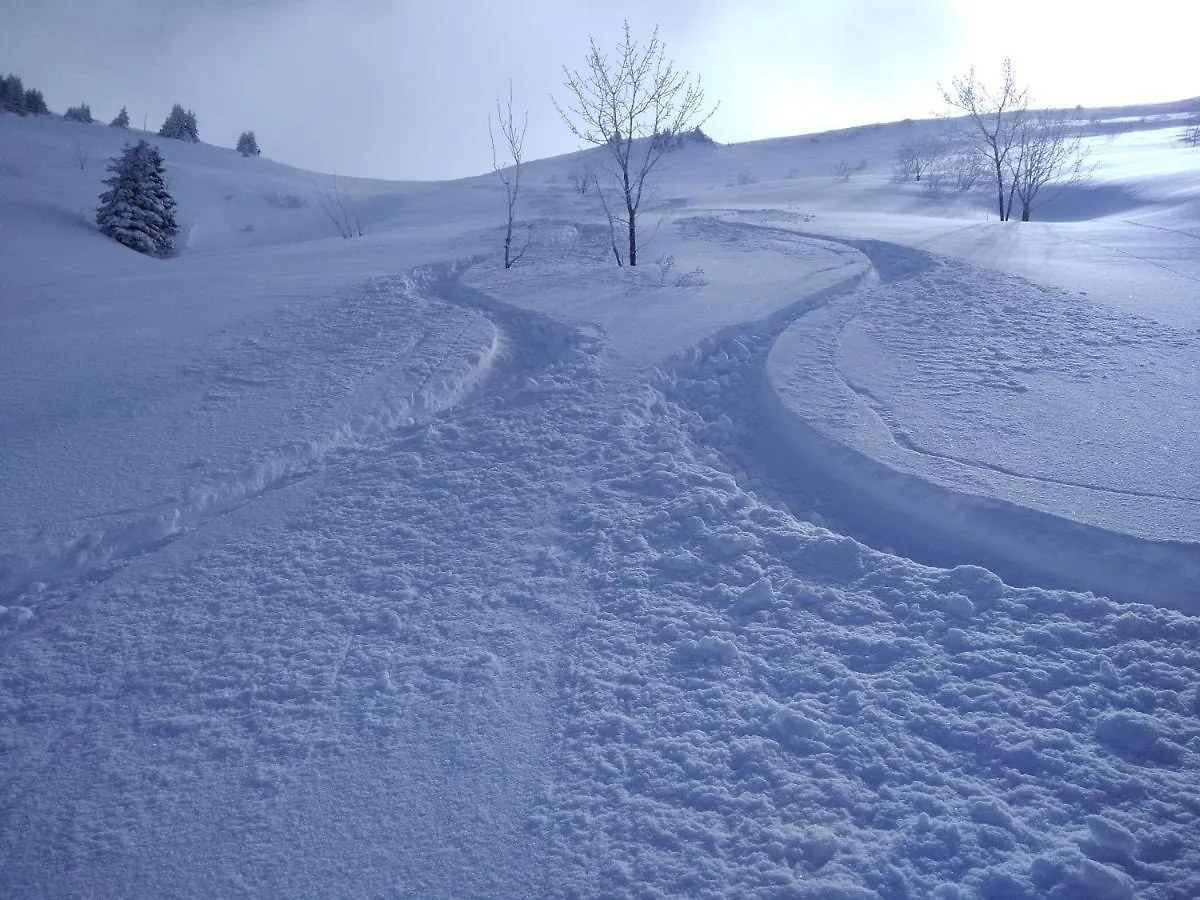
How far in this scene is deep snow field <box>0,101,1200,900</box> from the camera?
2543 millimetres

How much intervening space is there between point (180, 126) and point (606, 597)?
34.2 metres

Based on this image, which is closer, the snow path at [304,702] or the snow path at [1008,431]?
the snow path at [304,702]

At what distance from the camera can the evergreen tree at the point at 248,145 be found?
3131 cm

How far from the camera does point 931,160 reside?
2614 centimetres

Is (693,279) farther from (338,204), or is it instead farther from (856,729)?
(338,204)

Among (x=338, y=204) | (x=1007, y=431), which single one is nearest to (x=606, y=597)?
(x=1007, y=431)

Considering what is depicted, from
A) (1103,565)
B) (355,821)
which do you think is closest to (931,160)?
(1103,565)

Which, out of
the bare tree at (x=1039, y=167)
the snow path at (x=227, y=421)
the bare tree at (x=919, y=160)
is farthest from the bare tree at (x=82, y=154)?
the bare tree at (x=919, y=160)

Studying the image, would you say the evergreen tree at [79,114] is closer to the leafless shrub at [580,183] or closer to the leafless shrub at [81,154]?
the leafless shrub at [81,154]

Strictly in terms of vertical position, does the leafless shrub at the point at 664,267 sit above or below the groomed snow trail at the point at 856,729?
above

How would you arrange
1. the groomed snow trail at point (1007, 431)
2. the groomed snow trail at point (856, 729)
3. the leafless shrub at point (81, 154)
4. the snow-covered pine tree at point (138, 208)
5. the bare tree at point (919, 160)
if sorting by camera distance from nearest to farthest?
the groomed snow trail at point (856, 729) < the groomed snow trail at point (1007, 431) < the snow-covered pine tree at point (138, 208) < the leafless shrub at point (81, 154) < the bare tree at point (919, 160)

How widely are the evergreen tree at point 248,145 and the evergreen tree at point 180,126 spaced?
5.20 ft

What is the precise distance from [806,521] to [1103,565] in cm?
139

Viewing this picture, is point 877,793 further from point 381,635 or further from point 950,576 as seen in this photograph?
point 381,635
